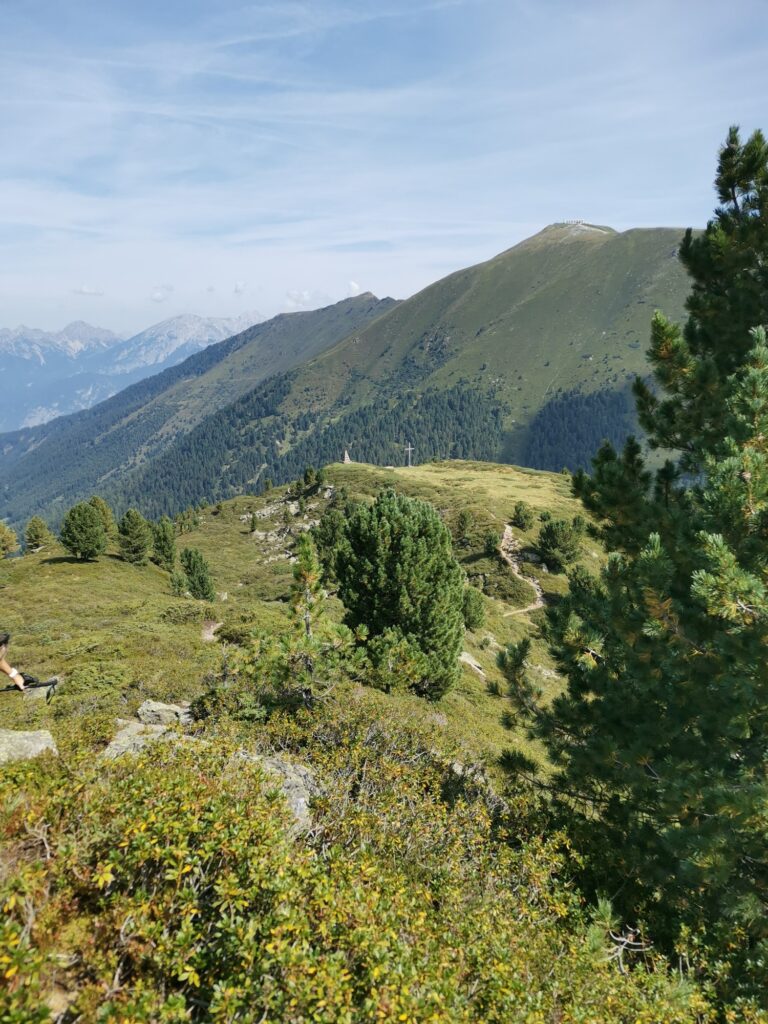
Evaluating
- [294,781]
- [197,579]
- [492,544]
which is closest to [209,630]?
[294,781]

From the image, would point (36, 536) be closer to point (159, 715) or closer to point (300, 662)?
point (159, 715)

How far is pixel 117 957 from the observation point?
480 cm

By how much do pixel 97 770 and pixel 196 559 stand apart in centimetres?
4728

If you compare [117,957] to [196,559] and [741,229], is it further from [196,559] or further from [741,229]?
[196,559]

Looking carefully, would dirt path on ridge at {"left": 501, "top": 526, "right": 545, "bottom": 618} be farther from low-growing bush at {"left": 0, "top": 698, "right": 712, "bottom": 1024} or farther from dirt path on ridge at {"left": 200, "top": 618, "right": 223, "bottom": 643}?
low-growing bush at {"left": 0, "top": 698, "right": 712, "bottom": 1024}

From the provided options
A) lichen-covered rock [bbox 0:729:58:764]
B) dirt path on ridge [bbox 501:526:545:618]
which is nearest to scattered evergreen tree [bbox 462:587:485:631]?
dirt path on ridge [bbox 501:526:545:618]

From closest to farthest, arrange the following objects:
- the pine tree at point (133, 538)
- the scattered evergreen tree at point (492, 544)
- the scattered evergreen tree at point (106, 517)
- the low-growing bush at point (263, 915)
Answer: the low-growing bush at point (263, 915)
the pine tree at point (133, 538)
the scattered evergreen tree at point (106, 517)
the scattered evergreen tree at point (492, 544)

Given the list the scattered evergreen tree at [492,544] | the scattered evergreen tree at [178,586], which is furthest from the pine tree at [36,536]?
the scattered evergreen tree at [492,544]

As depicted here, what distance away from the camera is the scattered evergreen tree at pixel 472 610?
3900 centimetres

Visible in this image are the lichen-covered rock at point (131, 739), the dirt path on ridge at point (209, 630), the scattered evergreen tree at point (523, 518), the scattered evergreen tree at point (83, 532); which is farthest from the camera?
the scattered evergreen tree at point (523, 518)

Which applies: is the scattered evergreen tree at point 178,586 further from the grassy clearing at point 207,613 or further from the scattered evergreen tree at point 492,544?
the scattered evergreen tree at point 492,544

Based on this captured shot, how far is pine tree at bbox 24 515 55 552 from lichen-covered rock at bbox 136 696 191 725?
2585 inches

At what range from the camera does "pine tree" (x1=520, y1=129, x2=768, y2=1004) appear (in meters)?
7.09

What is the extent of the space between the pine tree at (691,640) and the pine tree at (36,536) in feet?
245
